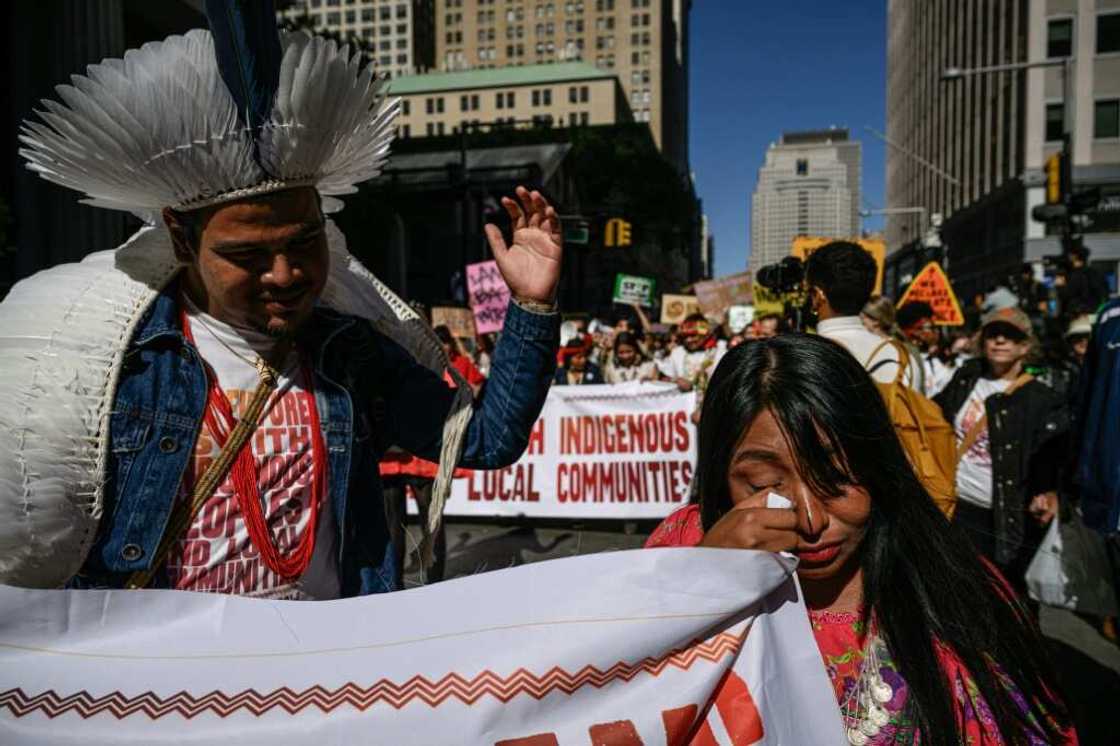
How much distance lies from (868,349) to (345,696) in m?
2.67

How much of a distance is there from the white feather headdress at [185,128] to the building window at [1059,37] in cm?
4615

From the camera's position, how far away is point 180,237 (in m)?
1.51

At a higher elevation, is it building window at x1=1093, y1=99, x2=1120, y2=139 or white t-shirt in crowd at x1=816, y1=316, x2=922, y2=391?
building window at x1=1093, y1=99, x2=1120, y2=139

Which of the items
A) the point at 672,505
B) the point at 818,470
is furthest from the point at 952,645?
the point at 672,505

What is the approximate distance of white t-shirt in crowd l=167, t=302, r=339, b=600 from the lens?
149cm

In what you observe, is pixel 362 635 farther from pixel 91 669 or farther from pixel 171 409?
pixel 171 409

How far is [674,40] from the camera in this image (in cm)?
12988

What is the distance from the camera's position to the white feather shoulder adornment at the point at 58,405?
1.28m

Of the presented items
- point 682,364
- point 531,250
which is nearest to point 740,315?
point 682,364

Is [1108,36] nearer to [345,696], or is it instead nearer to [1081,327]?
[1081,327]

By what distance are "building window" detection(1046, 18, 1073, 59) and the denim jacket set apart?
4601cm

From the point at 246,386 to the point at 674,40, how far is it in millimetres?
141479

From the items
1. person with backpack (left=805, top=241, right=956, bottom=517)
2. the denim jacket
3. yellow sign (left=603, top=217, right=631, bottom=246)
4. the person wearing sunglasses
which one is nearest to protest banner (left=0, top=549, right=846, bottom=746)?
the denim jacket

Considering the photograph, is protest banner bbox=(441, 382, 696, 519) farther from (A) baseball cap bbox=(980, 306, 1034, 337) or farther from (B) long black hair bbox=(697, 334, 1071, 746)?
(B) long black hair bbox=(697, 334, 1071, 746)
